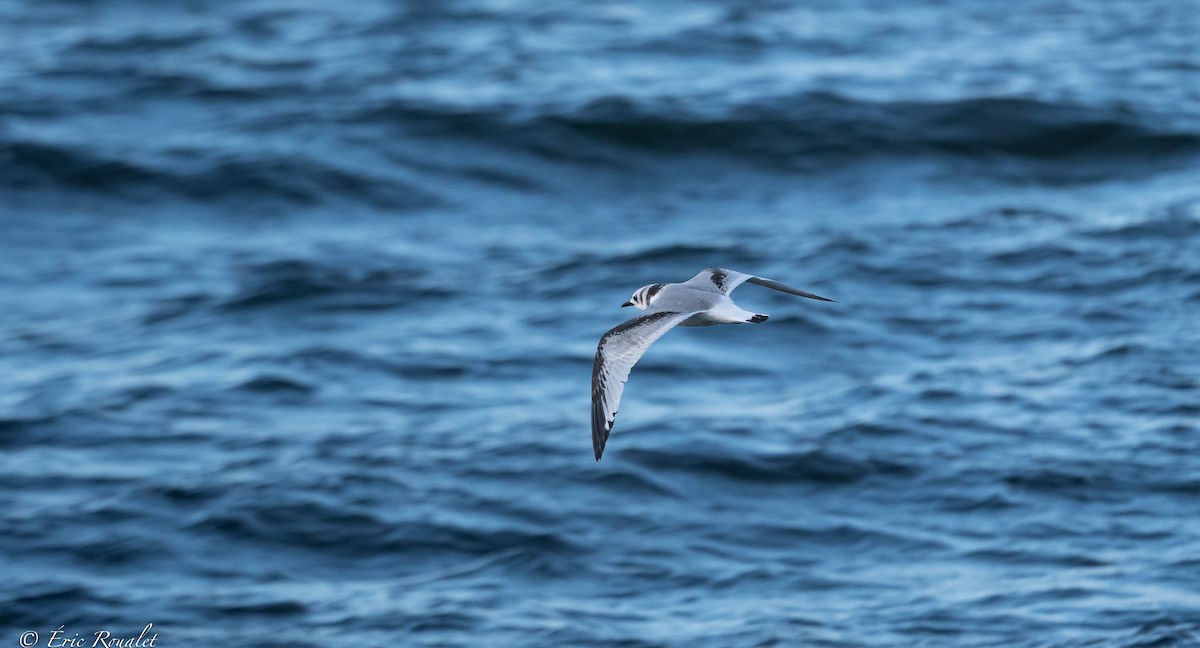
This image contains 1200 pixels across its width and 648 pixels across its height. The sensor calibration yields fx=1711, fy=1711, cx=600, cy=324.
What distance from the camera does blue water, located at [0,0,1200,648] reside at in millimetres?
10703

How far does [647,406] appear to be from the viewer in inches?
509

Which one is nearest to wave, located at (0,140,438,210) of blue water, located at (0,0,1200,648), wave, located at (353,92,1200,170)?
blue water, located at (0,0,1200,648)

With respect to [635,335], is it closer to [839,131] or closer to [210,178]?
[839,131]

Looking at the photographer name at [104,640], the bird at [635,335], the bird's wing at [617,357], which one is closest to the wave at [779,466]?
the photographer name at [104,640]

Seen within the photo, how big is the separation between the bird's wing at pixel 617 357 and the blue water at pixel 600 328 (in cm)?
315

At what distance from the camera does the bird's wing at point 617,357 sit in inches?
278

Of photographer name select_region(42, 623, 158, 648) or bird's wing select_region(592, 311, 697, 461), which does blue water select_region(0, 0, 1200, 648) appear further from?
bird's wing select_region(592, 311, 697, 461)

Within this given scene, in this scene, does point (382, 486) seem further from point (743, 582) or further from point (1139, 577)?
point (1139, 577)

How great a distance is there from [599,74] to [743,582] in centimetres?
969

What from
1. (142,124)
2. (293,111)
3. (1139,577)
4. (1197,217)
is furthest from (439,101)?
(1139,577)

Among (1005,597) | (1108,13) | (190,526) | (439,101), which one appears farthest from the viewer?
(1108,13)

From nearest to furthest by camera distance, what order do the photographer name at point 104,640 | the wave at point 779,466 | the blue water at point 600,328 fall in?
1. the photographer name at point 104,640
2. the blue water at point 600,328
3. the wave at point 779,466

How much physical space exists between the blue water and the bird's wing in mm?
3148

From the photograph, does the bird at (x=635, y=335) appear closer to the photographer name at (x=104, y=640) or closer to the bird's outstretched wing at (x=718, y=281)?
the bird's outstretched wing at (x=718, y=281)
